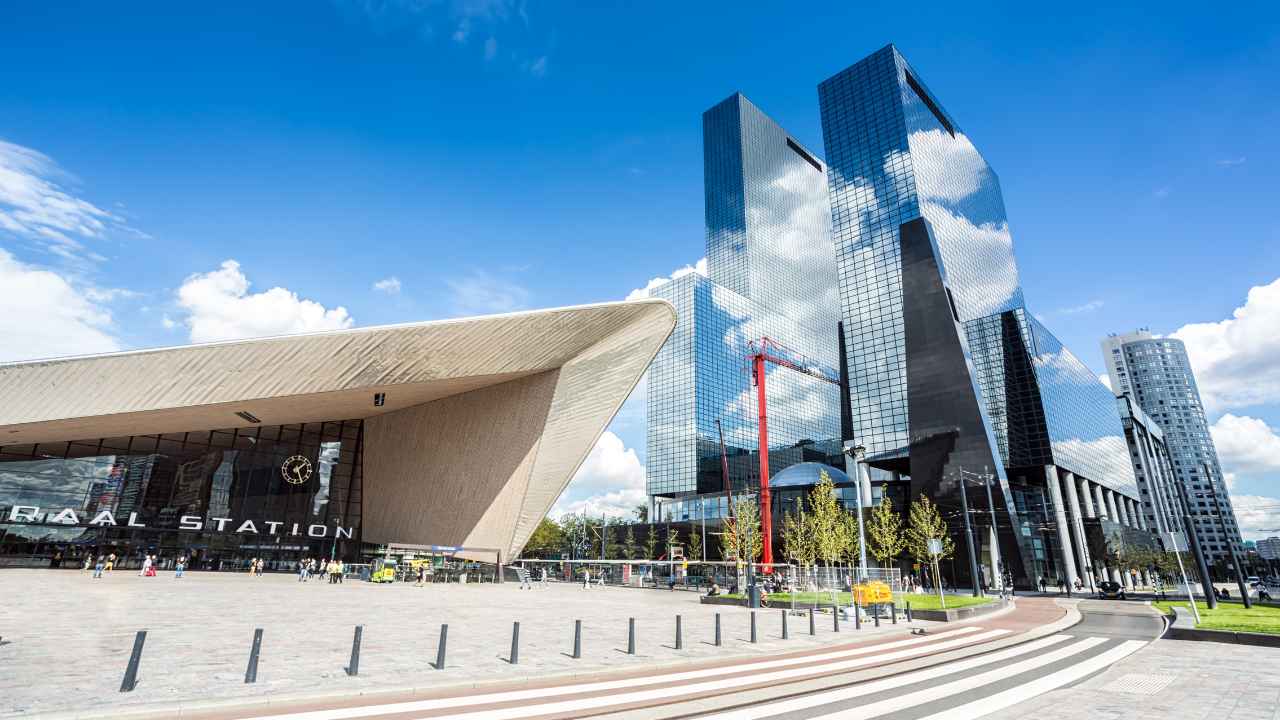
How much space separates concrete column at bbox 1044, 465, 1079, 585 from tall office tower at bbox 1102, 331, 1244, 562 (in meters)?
120

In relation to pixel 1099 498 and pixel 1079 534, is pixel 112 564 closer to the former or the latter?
pixel 1079 534

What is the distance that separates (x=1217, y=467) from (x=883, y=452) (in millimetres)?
158932

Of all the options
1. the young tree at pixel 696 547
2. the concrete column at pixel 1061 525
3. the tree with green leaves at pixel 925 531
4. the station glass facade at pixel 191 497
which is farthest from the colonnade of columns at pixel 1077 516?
the station glass facade at pixel 191 497

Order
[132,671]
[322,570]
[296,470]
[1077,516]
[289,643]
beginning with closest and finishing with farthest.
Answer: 1. [132,671]
2. [289,643]
3. [322,570]
4. [296,470]
5. [1077,516]

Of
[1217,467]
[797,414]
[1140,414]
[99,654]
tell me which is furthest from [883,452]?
[1217,467]

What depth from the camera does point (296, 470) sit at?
46969 millimetres

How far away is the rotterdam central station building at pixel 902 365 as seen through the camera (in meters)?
66.2

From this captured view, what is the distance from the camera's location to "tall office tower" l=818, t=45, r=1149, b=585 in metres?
64.6

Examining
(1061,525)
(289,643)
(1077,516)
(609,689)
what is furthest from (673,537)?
(609,689)

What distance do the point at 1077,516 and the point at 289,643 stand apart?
272 ft

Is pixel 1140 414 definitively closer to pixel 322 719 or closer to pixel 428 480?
pixel 428 480

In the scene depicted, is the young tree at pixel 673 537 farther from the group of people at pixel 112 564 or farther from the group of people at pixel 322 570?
the group of people at pixel 112 564

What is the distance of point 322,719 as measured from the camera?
263 inches

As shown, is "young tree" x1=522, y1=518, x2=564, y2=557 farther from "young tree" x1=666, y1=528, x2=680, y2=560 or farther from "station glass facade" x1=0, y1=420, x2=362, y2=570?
"station glass facade" x1=0, y1=420, x2=362, y2=570
